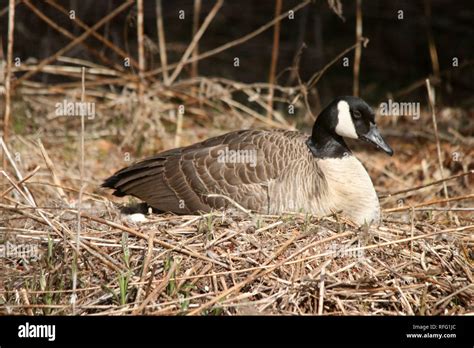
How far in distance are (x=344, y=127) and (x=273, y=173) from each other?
69 centimetres

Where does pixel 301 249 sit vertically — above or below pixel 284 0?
below

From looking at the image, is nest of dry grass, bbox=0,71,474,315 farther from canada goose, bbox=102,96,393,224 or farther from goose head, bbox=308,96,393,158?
goose head, bbox=308,96,393,158

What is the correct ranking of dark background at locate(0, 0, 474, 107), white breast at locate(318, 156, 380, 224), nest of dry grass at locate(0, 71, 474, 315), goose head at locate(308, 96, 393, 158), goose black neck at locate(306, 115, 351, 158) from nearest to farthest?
nest of dry grass at locate(0, 71, 474, 315) → white breast at locate(318, 156, 380, 224) → goose head at locate(308, 96, 393, 158) → goose black neck at locate(306, 115, 351, 158) → dark background at locate(0, 0, 474, 107)

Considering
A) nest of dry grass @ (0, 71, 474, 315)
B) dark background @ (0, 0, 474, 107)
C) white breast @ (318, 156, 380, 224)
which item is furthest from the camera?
dark background @ (0, 0, 474, 107)

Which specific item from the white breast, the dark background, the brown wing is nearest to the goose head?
the white breast

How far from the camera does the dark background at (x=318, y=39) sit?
10.8 meters

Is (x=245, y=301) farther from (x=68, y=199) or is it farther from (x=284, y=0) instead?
(x=284, y=0)

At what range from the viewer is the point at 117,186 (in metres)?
6.33

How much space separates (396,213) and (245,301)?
2.23 metres

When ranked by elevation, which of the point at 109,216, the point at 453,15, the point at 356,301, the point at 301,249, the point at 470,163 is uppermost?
the point at 453,15

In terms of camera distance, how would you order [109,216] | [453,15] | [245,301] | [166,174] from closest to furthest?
[245,301] → [109,216] → [166,174] → [453,15]

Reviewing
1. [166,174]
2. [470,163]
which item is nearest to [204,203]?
[166,174]

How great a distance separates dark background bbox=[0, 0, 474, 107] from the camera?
10.8 metres

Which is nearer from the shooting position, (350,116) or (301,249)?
(301,249)
